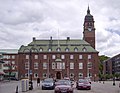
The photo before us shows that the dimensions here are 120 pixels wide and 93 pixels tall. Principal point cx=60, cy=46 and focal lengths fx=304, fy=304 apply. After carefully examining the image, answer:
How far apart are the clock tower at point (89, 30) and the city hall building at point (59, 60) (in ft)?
11.7

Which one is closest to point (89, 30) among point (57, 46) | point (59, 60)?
point (57, 46)

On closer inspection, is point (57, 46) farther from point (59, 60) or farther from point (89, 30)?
point (89, 30)

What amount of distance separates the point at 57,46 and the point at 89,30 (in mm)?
14236

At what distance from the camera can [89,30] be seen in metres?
118

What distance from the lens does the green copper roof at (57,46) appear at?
371 ft

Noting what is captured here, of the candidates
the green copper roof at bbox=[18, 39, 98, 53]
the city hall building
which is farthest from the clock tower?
the city hall building

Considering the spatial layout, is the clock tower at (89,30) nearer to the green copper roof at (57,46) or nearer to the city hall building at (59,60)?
the green copper roof at (57,46)

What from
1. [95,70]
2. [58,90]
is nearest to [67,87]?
[58,90]

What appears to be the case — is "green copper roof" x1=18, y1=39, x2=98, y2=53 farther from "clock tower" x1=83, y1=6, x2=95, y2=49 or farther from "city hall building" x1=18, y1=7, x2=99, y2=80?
"clock tower" x1=83, y1=6, x2=95, y2=49

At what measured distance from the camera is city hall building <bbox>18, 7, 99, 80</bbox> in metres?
110

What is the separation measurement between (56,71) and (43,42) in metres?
13.6

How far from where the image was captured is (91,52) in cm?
11106

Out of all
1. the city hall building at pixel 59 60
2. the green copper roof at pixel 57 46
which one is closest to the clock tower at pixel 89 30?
the green copper roof at pixel 57 46

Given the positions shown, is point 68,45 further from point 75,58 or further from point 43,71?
point 43,71
